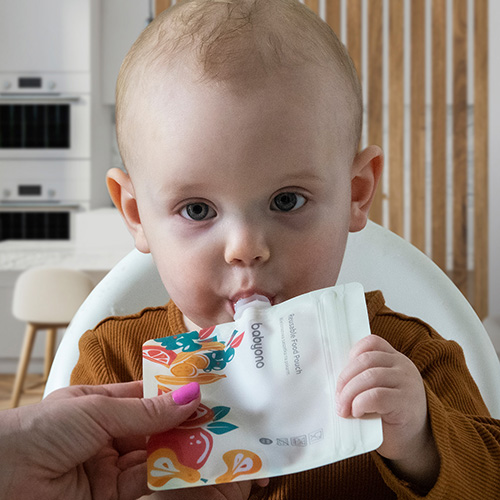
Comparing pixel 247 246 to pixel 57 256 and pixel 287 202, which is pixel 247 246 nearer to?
pixel 287 202

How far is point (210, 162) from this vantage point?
62 centimetres

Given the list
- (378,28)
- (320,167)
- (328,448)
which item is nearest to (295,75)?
(320,167)

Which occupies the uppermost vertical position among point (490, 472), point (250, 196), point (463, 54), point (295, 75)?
point (463, 54)

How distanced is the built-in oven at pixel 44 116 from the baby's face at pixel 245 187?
4.11 m

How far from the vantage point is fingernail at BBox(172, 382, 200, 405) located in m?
0.58

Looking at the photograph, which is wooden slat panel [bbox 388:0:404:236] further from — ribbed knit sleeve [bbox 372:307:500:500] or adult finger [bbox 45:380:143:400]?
adult finger [bbox 45:380:143:400]

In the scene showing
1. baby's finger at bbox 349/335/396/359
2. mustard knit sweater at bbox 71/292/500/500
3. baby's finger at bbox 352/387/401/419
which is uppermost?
baby's finger at bbox 349/335/396/359

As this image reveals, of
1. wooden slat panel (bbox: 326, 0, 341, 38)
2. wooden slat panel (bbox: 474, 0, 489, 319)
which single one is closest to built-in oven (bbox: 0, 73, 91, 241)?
wooden slat panel (bbox: 326, 0, 341, 38)

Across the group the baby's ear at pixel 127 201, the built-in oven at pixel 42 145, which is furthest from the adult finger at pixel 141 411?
the built-in oven at pixel 42 145

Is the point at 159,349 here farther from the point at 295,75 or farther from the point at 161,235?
the point at 295,75

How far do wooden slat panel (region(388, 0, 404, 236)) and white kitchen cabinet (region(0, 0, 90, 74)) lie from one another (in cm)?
211

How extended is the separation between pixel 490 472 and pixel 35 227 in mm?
4458

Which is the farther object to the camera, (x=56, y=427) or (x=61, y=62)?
(x=61, y=62)

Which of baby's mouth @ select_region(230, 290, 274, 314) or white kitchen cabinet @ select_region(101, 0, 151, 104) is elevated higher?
white kitchen cabinet @ select_region(101, 0, 151, 104)
